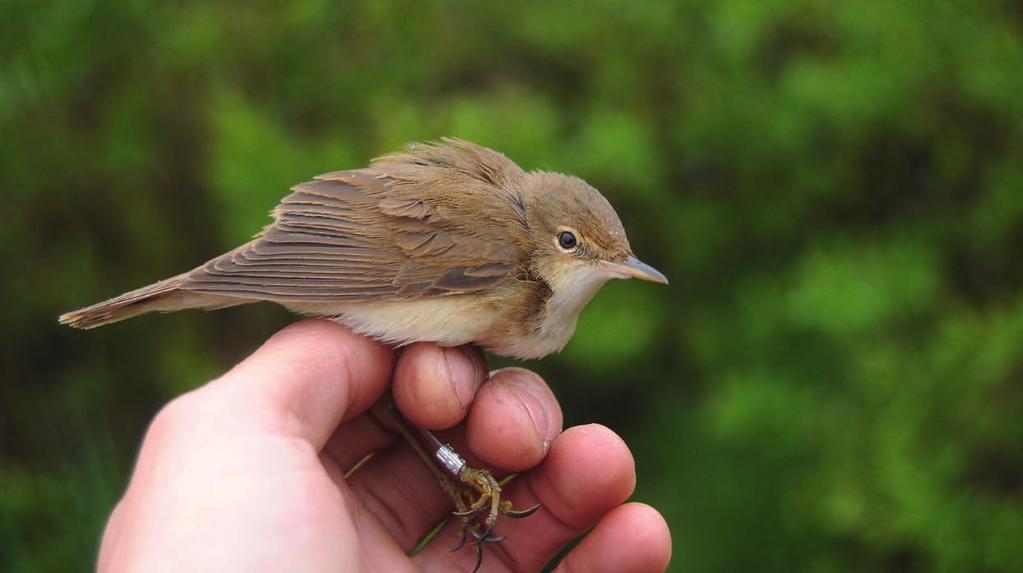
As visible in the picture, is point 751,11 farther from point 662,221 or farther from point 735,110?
point 662,221

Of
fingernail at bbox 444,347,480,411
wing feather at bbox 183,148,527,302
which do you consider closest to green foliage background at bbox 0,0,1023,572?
wing feather at bbox 183,148,527,302

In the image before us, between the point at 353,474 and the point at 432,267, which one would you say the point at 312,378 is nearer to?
the point at 432,267

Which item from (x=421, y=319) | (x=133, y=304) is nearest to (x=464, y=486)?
(x=421, y=319)

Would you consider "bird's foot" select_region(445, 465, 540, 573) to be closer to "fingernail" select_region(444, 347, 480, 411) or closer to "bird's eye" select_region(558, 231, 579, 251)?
"fingernail" select_region(444, 347, 480, 411)

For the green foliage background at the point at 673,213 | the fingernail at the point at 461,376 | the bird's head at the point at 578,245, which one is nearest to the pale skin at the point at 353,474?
the fingernail at the point at 461,376

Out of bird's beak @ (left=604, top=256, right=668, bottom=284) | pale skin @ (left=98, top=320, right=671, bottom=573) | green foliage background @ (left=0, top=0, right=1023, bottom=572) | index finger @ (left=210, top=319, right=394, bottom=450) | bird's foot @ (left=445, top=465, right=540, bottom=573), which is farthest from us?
green foliage background @ (left=0, top=0, right=1023, bottom=572)

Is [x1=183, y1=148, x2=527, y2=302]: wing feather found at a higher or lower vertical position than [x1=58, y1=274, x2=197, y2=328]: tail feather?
higher

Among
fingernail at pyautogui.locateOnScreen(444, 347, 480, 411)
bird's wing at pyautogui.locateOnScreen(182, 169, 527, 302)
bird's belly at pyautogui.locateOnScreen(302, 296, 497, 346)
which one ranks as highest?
bird's wing at pyautogui.locateOnScreen(182, 169, 527, 302)
